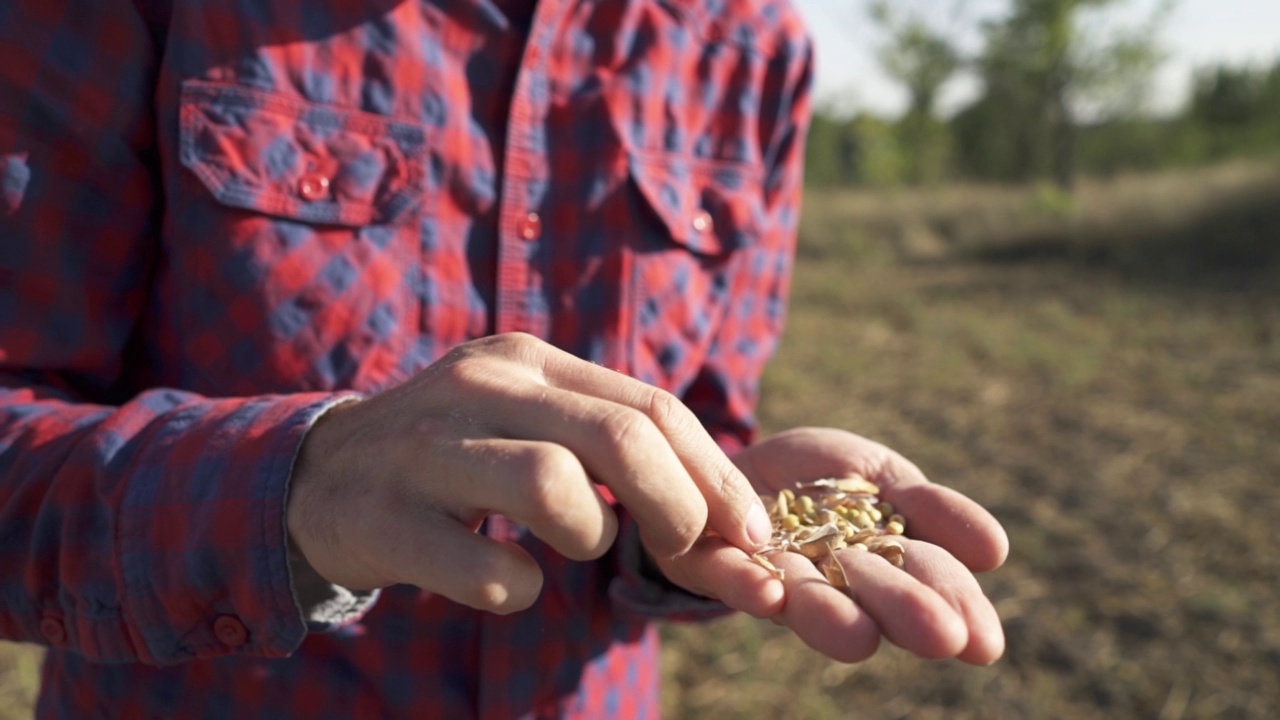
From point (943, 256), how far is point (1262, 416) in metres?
7.20

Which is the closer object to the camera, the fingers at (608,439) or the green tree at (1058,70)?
the fingers at (608,439)

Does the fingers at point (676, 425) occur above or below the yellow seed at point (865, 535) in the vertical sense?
above

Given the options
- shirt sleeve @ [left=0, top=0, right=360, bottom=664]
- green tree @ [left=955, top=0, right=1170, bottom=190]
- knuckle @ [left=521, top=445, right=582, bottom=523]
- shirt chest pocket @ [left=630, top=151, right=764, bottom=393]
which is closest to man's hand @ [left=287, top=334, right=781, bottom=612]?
knuckle @ [left=521, top=445, right=582, bottom=523]

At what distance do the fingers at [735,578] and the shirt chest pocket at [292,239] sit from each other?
49 centimetres

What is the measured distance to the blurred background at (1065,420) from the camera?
3393 mm

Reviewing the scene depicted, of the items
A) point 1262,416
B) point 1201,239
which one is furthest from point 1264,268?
point 1262,416

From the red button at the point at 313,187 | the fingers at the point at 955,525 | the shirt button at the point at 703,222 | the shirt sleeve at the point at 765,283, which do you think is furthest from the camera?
the shirt sleeve at the point at 765,283

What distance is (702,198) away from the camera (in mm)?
1559

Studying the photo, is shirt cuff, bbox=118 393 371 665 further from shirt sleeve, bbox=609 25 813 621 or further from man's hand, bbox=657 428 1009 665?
shirt sleeve, bbox=609 25 813 621

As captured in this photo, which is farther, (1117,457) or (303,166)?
(1117,457)

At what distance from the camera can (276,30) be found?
47.9 inches

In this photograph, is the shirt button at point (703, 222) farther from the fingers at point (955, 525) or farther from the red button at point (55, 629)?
the red button at point (55, 629)

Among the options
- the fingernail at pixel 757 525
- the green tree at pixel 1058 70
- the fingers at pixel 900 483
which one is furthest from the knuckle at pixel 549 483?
the green tree at pixel 1058 70

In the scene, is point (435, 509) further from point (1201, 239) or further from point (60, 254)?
point (1201, 239)
